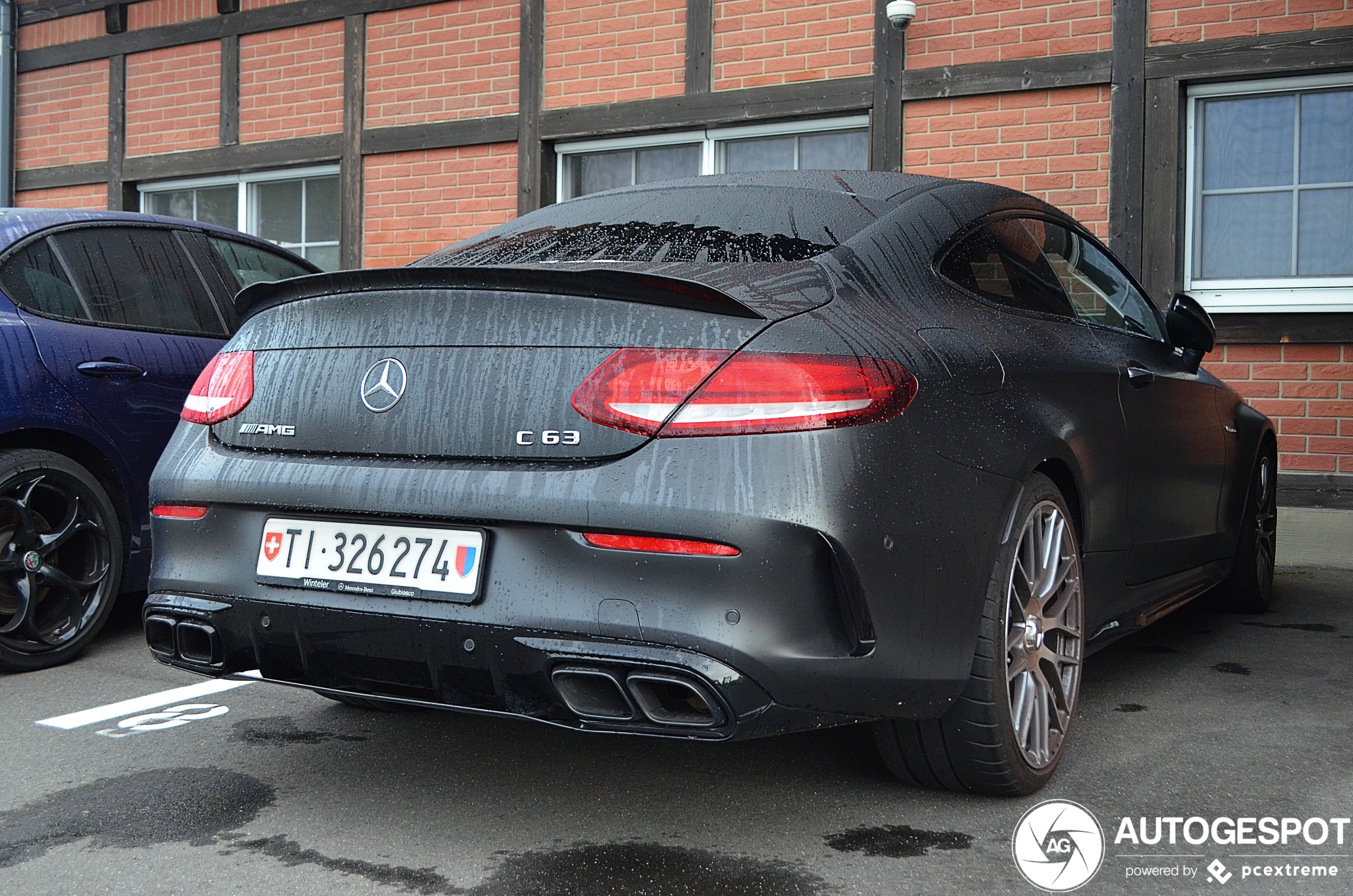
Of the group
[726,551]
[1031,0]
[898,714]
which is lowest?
[898,714]

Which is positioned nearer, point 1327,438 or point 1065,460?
point 1065,460

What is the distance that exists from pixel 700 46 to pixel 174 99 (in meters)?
5.37

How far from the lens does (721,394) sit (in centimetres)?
227

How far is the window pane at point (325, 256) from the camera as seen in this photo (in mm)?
11367

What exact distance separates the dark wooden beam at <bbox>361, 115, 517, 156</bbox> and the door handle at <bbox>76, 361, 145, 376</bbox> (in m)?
6.19

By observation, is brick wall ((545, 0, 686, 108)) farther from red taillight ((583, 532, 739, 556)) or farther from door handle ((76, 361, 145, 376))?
red taillight ((583, 532, 739, 556))

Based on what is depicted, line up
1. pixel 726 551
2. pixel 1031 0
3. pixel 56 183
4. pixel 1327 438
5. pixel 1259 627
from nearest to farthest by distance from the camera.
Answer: pixel 726 551 < pixel 1259 627 < pixel 1327 438 < pixel 1031 0 < pixel 56 183

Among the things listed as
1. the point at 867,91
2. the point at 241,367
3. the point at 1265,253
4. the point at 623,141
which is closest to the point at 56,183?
the point at 623,141

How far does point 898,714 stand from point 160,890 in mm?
1325

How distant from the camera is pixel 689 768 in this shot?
3029 mm

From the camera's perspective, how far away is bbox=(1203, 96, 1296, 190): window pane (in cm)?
795

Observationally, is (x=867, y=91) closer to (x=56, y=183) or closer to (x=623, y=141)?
(x=623, y=141)

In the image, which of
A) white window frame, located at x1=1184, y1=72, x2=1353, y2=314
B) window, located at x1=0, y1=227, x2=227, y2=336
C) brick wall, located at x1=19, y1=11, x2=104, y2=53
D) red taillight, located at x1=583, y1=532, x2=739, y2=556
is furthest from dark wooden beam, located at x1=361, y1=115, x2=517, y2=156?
red taillight, located at x1=583, y1=532, x2=739, y2=556

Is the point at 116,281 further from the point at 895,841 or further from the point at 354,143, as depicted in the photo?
the point at 354,143
